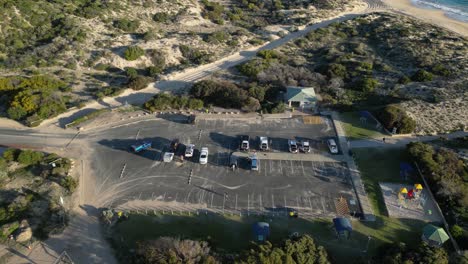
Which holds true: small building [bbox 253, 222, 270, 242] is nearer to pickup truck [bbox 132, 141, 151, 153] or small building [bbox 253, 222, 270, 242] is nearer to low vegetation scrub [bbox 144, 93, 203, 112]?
pickup truck [bbox 132, 141, 151, 153]

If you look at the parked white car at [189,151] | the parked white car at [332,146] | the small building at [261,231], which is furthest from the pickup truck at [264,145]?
the small building at [261,231]

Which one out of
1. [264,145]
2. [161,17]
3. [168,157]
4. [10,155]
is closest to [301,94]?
[264,145]

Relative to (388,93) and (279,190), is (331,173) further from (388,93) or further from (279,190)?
(388,93)

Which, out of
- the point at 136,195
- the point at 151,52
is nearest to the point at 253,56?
the point at 151,52

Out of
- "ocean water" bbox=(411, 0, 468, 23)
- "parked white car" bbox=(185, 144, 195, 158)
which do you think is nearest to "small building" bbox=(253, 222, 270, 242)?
"parked white car" bbox=(185, 144, 195, 158)

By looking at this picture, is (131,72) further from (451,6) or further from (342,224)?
(451,6)
